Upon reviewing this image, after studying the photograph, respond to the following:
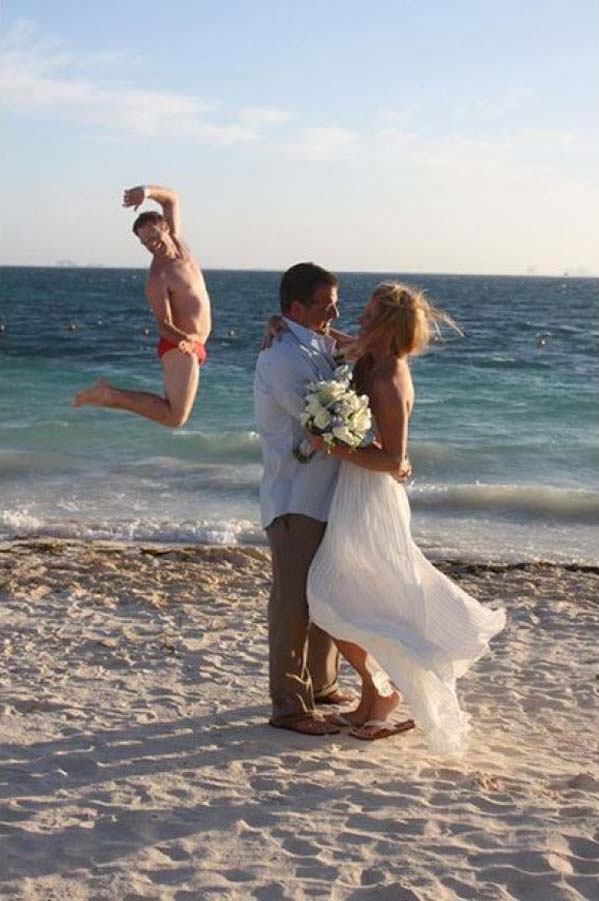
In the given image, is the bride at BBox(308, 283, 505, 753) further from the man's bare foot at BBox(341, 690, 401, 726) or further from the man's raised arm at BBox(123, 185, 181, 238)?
the man's raised arm at BBox(123, 185, 181, 238)

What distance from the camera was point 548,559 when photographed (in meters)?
11.8

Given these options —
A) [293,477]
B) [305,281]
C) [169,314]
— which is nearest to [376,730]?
[293,477]

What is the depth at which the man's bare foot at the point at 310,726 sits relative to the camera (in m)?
5.97

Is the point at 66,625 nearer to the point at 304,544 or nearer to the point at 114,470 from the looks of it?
the point at 304,544

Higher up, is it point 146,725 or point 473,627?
point 473,627

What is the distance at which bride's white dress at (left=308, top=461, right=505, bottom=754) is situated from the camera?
5676mm

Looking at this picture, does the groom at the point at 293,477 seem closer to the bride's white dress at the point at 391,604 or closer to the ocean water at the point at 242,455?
the bride's white dress at the point at 391,604

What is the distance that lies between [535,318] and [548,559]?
4799 centimetres

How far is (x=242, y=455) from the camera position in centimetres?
1823

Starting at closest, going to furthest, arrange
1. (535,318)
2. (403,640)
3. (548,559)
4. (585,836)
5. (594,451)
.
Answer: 1. (585,836)
2. (403,640)
3. (548,559)
4. (594,451)
5. (535,318)

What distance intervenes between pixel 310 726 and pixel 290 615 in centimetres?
53

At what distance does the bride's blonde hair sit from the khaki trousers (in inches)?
31.8

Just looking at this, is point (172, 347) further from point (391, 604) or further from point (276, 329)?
point (391, 604)

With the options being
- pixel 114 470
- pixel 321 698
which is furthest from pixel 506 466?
pixel 321 698
